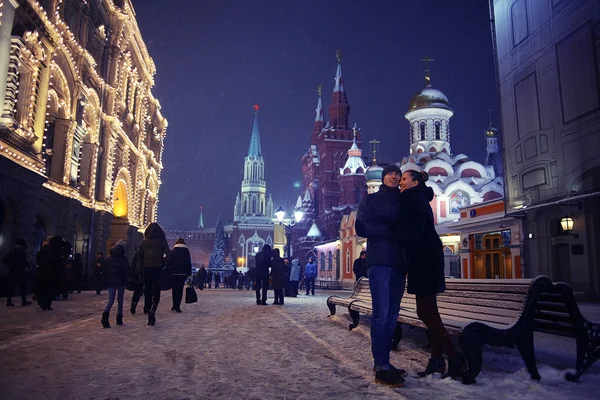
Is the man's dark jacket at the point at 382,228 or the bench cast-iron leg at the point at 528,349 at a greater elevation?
the man's dark jacket at the point at 382,228

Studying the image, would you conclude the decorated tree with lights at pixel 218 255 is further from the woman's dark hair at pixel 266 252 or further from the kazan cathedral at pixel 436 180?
the woman's dark hair at pixel 266 252

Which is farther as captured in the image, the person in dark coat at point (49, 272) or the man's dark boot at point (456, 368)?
the person in dark coat at point (49, 272)

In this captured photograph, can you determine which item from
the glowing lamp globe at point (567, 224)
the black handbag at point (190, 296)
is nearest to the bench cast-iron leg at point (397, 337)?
the black handbag at point (190, 296)

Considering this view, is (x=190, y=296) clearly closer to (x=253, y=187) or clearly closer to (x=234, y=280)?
(x=234, y=280)

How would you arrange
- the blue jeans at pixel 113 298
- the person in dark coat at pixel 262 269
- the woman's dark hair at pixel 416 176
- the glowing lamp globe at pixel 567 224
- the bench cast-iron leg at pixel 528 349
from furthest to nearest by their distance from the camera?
1. the glowing lamp globe at pixel 567 224
2. the person in dark coat at pixel 262 269
3. the blue jeans at pixel 113 298
4. the woman's dark hair at pixel 416 176
5. the bench cast-iron leg at pixel 528 349

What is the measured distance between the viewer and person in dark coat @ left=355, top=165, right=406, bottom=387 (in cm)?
413

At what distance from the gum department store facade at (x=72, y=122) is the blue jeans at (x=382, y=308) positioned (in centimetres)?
480

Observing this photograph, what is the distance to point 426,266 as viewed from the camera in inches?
170

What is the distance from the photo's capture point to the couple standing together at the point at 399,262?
4152 millimetres

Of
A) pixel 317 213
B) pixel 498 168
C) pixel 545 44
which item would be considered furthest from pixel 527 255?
pixel 317 213

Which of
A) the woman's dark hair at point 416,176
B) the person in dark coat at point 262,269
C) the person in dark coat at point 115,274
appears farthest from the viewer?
the person in dark coat at point 262,269

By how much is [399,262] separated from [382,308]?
44 cm

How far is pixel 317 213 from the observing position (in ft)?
219

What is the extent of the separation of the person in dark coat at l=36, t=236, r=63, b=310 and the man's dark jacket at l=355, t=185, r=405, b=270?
375 inches
